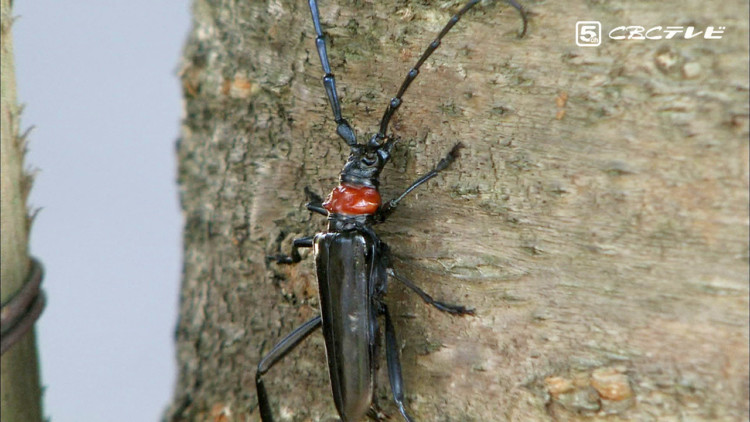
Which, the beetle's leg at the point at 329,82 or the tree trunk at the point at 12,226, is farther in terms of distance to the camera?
the beetle's leg at the point at 329,82

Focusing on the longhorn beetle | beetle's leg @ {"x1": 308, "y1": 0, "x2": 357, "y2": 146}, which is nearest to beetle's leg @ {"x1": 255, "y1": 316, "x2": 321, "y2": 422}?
the longhorn beetle

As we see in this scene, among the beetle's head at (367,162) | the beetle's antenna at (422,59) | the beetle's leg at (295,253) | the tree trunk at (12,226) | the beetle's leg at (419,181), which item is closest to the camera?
the beetle's antenna at (422,59)

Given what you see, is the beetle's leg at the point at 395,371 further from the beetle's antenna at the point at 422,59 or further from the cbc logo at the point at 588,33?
the cbc logo at the point at 588,33

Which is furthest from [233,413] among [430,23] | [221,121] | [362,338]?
[430,23]

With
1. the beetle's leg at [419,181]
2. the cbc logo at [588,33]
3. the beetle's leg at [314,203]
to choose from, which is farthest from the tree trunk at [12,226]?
the cbc logo at [588,33]

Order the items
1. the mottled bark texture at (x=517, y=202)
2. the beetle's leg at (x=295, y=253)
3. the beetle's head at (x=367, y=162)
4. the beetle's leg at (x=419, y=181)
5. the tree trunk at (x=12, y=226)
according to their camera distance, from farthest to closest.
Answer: the beetle's leg at (x=295, y=253) → the beetle's head at (x=367, y=162) → the tree trunk at (x=12, y=226) → the beetle's leg at (x=419, y=181) → the mottled bark texture at (x=517, y=202)

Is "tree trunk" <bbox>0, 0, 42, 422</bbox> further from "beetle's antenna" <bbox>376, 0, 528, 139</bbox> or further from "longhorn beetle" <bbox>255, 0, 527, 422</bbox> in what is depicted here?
"beetle's antenna" <bbox>376, 0, 528, 139</bbox>

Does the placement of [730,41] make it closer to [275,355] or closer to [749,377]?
[749,377]
